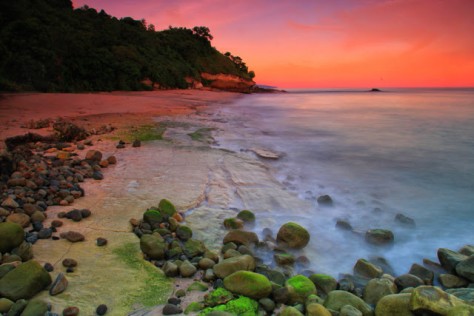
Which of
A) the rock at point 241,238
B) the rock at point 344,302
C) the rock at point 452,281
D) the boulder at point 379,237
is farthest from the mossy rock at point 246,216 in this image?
the rock at point 452,281

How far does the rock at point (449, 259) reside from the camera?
288cm

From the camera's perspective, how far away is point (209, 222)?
361cm

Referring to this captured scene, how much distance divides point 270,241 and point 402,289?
1.27m

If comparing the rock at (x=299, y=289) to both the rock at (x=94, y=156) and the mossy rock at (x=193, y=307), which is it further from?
the rock at (x=94, y=156)

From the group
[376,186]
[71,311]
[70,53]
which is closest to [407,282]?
[71,311]

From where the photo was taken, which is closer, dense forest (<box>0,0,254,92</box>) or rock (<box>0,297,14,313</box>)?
rock (<box>0,297,14,313</box>)

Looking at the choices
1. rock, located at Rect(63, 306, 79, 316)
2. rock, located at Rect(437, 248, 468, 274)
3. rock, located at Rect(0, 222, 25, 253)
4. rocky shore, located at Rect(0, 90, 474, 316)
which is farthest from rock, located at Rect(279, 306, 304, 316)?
rock, located at Rect(0, 222, 25, 253)

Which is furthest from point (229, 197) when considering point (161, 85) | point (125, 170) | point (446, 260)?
point (161, 85)

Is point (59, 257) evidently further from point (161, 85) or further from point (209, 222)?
point (161, 85)

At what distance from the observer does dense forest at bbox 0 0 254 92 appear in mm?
16516

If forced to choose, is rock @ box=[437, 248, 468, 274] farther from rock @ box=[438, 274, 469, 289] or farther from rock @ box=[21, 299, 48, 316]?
rock @ box=[21, 299, 48, 316]

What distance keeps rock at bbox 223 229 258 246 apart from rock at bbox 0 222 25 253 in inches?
70.1

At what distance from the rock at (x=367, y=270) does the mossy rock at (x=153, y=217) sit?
2.03 meters

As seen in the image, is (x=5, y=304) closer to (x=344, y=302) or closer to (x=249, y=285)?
(x=249, y=285)
